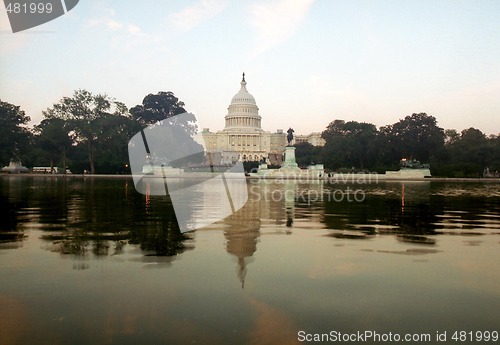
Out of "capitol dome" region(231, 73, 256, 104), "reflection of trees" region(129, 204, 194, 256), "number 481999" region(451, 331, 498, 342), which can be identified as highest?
"capitol dome" region(231, 73, 256, 104)

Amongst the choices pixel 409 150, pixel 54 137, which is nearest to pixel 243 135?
pixel 409 150

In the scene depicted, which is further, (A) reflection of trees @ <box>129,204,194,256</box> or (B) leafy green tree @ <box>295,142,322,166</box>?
(B) leafy green tree @ <box>295,142,322,166</box>

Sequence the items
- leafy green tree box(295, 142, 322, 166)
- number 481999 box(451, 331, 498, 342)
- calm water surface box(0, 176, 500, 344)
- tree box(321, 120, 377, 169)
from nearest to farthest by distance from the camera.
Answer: number 481999 box(451, 331, 498, 342)
calm water surface box(0, 176, 500, 344)
tree box(321, 120, 377, 169)
leafy green tree box(295, 142, 322, 166)

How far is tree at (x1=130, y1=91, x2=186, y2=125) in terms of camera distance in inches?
4018

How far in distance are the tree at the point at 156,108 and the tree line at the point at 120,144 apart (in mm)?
2633

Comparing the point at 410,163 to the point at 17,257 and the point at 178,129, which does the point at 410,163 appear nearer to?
the point at 178,129

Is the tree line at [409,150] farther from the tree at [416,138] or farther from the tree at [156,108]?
the tree at [156,108]

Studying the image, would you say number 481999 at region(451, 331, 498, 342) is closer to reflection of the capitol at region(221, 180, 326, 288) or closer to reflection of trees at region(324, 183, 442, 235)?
reflection of the capitol at region(221, 180, 326, 288)

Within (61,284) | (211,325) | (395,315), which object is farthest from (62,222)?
(395,315)

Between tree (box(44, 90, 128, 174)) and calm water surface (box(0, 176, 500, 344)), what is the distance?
67.8 metres

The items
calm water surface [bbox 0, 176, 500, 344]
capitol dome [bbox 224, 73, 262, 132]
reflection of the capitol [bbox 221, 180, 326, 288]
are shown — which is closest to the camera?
calm water surface [bbox 0, 176, 500, 344]

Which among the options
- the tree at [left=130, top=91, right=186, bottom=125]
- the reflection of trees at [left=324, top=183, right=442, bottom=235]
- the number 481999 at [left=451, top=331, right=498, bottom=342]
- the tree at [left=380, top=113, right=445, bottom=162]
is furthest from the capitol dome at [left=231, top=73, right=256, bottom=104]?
the number 481999 at [left=451, top=331, right=498, bottom=342]

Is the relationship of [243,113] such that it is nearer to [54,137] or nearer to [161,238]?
[54,137]

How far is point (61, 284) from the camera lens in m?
6.82
